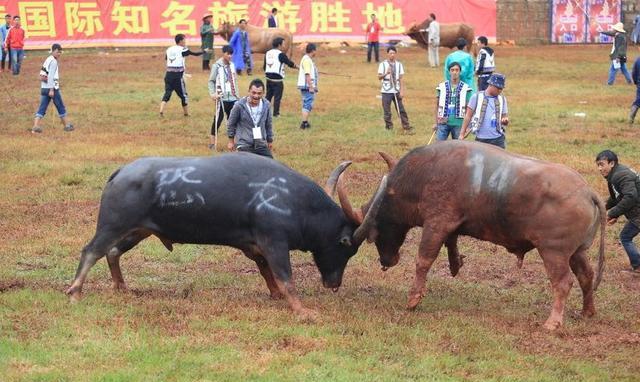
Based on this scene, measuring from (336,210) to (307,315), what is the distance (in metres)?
1.18

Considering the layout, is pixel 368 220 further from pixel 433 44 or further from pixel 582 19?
pixel 582 19

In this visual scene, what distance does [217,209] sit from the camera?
9562mm

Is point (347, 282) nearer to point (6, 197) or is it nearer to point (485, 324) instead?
point (485, 324)

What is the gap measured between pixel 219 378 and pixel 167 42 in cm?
3483

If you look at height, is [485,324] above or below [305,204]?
below

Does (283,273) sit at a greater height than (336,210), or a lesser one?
lesser

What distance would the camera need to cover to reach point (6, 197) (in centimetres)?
1523

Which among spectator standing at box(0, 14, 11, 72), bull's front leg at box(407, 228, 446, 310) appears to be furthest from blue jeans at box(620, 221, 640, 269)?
spectator standing at box(0, 14, 11, 72)

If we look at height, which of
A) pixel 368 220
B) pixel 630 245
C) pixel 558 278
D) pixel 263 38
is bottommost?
pixel 630 245

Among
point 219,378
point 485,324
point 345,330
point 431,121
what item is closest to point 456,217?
point 485,324

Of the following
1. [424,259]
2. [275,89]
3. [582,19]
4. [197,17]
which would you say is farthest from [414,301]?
[582,19]

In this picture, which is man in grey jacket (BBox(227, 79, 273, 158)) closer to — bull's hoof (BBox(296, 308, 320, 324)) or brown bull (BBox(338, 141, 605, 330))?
brown bull (BBox(338, 141, 605, 330))

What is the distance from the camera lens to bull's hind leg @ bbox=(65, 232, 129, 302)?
378 inches

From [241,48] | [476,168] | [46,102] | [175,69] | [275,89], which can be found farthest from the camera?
[241,48]
